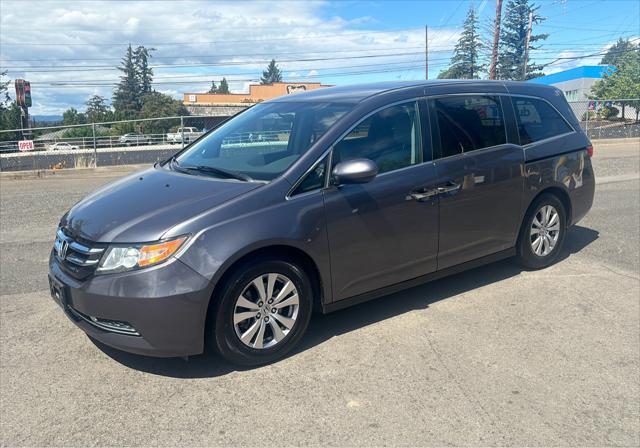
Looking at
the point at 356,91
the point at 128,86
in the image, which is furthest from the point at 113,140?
the point at 128,86

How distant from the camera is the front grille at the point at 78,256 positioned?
322 centimetres

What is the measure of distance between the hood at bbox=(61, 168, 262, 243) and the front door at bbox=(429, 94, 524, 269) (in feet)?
5.54

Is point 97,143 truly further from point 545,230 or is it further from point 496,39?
point 496,39

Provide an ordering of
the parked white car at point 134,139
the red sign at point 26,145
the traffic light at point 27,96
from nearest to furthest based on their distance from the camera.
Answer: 1. the red sign at point 26,145
2. the parked white car at point 134,139
3. the traffic light at point 27,96

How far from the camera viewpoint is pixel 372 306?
4.48 m

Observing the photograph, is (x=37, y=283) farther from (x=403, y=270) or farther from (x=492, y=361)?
(x=492, y=361)

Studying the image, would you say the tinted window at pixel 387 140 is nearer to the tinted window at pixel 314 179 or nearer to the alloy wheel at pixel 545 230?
the tinted window at pixel 314 179

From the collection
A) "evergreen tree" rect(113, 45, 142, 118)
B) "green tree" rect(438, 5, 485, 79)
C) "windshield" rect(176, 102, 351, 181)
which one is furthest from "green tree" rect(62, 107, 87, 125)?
"windshield" rect(176, 102, 351, 181)

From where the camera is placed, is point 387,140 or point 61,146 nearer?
point 387,140

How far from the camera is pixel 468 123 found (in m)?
4.56

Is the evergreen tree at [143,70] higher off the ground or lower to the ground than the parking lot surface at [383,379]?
higher

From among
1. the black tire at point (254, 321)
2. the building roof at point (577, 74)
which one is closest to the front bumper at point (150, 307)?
the black tire at point (254, 321)

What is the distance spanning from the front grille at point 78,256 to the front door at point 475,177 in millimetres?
2582

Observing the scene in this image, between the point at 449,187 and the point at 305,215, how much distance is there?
4.56 feet
